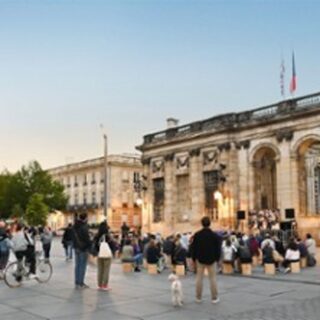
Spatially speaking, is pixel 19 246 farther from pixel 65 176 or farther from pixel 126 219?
pixel 65 176

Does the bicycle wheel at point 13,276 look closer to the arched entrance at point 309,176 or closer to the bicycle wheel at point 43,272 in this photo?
the bicycle wheel at point 43,272

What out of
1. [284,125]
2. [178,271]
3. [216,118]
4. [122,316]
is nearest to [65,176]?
[216,118]

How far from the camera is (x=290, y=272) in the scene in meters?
17.9

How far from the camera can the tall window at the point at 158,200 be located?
41219 millimetres

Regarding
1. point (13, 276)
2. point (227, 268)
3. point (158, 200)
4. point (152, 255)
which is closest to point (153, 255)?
point (152, 255)

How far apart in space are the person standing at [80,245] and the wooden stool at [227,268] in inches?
229

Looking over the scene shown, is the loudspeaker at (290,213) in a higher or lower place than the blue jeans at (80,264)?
higher

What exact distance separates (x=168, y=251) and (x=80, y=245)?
8373 millimetres

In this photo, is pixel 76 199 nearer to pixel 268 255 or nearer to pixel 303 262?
pixel 303 262

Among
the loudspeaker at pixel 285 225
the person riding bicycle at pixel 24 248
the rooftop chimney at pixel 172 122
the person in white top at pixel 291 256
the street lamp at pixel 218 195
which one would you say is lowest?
the person in white top at pixel 291 256

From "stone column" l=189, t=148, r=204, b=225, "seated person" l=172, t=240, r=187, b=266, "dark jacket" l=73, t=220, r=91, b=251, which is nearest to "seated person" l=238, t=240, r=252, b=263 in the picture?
"seated person" l=172, t=240, r=187, b=266

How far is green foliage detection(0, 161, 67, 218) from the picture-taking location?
7050 cm

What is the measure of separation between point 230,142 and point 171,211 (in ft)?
24.9

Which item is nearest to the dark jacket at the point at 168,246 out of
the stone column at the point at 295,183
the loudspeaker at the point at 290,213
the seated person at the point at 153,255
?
the seated person at the point at 153,255
